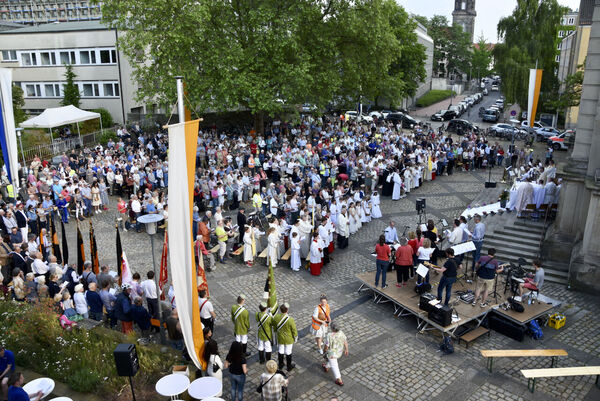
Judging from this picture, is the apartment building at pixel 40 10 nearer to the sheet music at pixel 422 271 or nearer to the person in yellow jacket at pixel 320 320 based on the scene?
the sheet music at pixel 422 271

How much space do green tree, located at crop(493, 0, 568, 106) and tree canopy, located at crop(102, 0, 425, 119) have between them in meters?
15.0

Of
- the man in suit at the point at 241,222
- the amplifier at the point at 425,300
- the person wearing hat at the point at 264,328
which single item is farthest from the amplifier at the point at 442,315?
the man in suit at the point at 241,222

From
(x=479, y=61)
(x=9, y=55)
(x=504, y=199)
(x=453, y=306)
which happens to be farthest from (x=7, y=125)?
(x=479, y=61)

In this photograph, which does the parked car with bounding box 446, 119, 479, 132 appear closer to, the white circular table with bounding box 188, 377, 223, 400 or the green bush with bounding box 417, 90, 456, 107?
the green bush with bounding box 417, 90, 456, 107

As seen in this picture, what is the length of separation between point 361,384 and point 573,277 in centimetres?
844

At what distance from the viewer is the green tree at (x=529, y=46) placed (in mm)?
40375

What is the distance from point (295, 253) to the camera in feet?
51.5

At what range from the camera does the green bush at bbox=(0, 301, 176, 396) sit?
29.0 feet

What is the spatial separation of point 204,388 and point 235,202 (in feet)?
46.8

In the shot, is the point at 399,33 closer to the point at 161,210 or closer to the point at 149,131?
the point at 149,131

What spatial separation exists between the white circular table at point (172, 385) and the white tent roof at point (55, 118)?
22140 mm

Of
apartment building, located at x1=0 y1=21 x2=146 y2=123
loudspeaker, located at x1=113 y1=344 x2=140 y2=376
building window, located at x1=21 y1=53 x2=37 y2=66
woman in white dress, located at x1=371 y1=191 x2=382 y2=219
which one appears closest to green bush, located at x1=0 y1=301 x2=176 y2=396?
loudspeaker, located at x1=113 y1=344 x2=140 y2=376

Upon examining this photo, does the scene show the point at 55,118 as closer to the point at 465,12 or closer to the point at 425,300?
the point at 425,300

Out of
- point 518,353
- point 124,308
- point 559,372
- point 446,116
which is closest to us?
point 559,372
